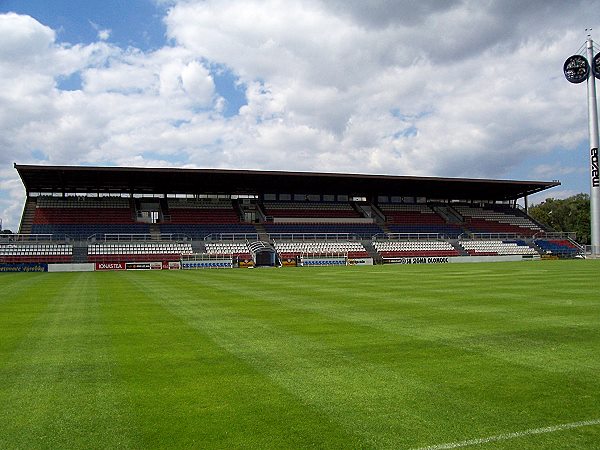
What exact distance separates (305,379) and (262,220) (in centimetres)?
5686

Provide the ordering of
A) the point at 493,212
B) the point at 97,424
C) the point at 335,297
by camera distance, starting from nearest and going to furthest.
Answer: the point at 97,424 → the point at 335,297 → the point at 493,212

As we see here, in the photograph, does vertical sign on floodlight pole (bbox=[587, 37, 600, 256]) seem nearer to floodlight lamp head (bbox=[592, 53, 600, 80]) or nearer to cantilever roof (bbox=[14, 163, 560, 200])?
floodlight lamp head (bbox=[592, 53, 600, 80])

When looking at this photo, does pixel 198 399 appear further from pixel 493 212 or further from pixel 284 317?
pixel 493 212

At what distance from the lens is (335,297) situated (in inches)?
645

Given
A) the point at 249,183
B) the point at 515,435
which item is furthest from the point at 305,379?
the point at 249,183

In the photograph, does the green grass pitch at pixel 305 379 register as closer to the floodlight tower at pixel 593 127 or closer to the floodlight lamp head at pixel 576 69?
the floodlight tower at pixel 593 127

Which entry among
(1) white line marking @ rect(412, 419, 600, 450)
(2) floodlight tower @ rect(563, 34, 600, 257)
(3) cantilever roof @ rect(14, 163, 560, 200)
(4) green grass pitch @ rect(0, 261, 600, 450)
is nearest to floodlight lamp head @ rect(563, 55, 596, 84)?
(2) floodlight tower @ rect(563, 34, 600, 257)

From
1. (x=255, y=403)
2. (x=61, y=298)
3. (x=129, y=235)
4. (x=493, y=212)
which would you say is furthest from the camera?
(x=493, y=212)

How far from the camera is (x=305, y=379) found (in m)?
6.50

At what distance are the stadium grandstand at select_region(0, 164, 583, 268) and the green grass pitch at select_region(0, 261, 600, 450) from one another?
38.7m


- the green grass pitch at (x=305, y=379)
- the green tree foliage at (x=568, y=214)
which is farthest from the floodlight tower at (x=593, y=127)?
the green grass pitch at (x=305, y=379)

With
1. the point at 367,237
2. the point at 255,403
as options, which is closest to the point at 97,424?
the point at 255,403

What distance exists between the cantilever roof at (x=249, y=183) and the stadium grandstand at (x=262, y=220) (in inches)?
5.6

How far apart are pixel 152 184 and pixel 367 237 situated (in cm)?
2807
